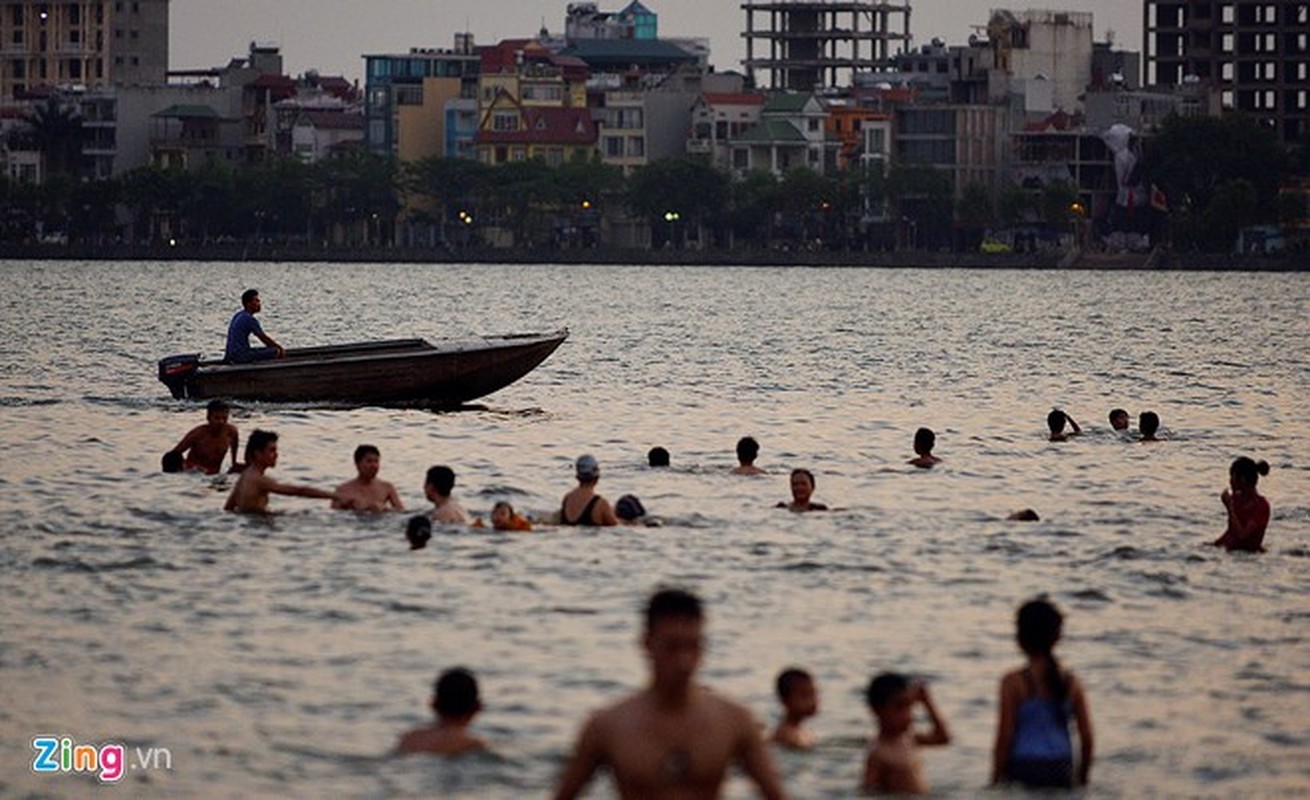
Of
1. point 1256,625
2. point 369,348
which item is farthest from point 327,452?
→ point 1256,625

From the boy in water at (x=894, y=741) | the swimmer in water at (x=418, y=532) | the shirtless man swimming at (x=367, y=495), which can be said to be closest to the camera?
the boy in water at (x=894, y=741)

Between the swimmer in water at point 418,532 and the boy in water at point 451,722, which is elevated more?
the swimmer in water at point 418,532

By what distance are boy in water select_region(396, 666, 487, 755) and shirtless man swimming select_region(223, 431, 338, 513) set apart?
956 centimetres

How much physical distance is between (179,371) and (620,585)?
20739 mm

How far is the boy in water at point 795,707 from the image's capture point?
62.3 ft

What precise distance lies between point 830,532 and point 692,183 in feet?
526

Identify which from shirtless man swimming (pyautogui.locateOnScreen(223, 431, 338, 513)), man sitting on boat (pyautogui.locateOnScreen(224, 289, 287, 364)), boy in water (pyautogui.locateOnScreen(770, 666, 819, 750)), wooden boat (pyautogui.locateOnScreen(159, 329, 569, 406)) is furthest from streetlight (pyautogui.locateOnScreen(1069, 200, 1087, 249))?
boy in water (pyautogui.locateOnScreen(770, 666, 819, 750))

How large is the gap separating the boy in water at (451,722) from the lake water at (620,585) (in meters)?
0.18

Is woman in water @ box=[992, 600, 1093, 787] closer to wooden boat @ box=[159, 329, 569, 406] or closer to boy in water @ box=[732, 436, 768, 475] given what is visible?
boy in water @ box=[732, 436, 768, 475]

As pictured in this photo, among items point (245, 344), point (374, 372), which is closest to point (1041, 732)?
point (374, 372)

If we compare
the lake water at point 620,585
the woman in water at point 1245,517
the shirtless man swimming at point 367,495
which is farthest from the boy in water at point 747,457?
the woman in water at point 1245,517

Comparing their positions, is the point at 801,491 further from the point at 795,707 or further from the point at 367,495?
the point at 795,707

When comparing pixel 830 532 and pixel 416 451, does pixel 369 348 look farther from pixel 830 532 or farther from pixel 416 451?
pixel 830 532

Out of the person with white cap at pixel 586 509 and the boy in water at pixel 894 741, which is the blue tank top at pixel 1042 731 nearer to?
the boy in water at pixel 894 741
